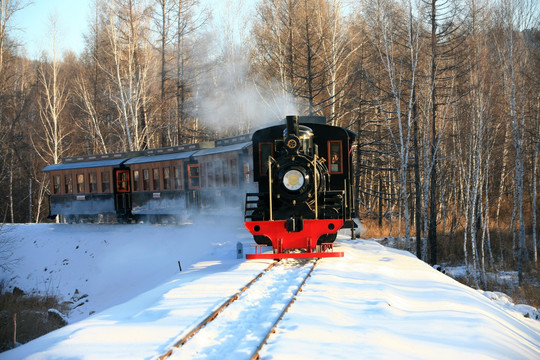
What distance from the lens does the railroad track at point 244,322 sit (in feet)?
15.5

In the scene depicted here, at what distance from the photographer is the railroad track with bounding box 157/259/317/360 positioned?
4730 mm

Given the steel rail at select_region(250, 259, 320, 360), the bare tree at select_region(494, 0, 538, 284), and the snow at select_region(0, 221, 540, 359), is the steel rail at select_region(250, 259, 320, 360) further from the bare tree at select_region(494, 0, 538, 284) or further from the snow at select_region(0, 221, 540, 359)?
the bare tree at select_region(494, 0, 538, 284)

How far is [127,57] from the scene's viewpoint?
25688 mm

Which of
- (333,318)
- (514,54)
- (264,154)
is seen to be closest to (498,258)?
(514,54)

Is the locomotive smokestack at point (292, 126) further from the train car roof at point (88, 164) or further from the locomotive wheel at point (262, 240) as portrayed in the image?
the train car roof at point (88, 164)

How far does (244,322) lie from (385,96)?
1795 cm

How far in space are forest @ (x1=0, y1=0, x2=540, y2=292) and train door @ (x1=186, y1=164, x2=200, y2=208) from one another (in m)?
4.65

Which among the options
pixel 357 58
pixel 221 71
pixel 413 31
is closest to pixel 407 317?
pixel 413 31

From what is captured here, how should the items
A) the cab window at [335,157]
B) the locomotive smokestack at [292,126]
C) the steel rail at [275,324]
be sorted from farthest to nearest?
1. the cab window at [335,157]
2. the locomotive smokestack at [292,126]
3. the steel rail at [275,324]

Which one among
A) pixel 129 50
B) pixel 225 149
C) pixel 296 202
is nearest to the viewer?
pixel 296 202

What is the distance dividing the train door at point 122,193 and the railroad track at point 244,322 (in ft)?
47.5

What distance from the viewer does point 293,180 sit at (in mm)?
9430

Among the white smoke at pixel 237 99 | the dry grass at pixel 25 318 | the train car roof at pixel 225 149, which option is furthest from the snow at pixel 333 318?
the white smoke at pixel 237 99

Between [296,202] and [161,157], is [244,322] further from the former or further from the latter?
[161,157]
